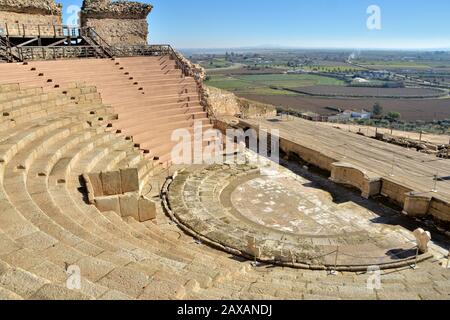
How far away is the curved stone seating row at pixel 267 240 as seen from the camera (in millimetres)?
6934

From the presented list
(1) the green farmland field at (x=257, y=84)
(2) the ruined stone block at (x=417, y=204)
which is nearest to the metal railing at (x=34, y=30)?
(2) the ruined stone block at (x=417, y=204)

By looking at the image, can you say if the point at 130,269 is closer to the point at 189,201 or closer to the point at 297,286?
the point at 297,286

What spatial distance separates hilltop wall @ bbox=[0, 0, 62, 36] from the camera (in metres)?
18.9

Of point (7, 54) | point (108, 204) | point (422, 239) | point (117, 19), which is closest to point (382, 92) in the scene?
point (117, 19)

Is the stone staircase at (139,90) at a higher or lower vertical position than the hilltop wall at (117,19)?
lower

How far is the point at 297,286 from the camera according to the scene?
17.4 feet

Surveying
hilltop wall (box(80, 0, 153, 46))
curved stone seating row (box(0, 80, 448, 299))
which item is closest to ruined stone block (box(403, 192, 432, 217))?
curved stone seating row (box(0, 80, 448, 299))

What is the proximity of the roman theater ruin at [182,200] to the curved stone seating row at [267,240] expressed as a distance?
0.13ft

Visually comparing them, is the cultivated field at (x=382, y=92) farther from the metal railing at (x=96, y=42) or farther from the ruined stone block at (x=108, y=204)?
the ruined stone block at (x=108, y=204)

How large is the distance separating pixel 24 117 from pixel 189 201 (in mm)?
5484

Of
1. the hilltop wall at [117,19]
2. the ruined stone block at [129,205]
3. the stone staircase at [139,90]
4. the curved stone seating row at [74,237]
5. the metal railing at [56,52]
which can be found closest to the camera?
the curved stone seating row at [74,237]

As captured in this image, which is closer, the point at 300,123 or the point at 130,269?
the point at 130,269

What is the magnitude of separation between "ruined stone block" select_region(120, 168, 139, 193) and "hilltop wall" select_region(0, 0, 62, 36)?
15150 millimetres
